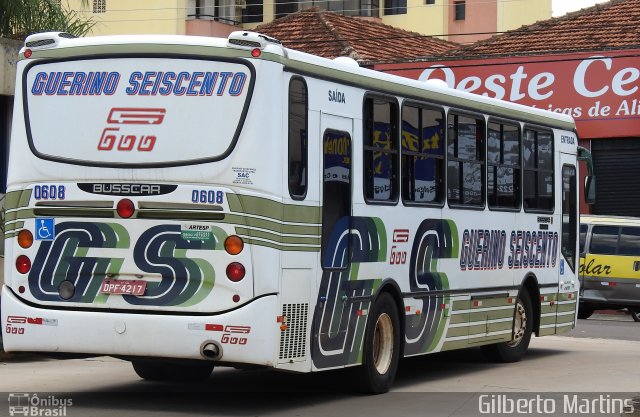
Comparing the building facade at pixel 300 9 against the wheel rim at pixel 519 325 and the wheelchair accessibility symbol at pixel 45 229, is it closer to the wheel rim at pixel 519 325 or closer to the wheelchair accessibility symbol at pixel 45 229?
the wheel rim at pixel 519 325

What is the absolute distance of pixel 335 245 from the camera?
42.6 ft

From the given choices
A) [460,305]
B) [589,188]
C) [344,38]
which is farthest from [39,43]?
[344,38]

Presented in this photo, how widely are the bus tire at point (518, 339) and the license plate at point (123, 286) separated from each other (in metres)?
6.92

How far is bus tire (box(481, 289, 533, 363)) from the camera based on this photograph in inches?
700

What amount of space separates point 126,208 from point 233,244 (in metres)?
1.01

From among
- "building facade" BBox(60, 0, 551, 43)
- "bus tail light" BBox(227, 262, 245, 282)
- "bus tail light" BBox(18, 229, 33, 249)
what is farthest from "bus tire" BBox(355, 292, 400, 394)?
"building facade" BBox(60, 0, 551, 43)

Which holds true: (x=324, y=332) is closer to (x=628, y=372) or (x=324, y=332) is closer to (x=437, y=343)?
(x=437, y=343)

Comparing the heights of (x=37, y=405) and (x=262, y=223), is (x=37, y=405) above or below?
below

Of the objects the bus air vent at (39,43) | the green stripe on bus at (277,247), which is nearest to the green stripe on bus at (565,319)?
the green stripe on bus at (277,247)

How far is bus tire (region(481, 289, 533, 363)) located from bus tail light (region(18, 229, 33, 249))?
287 inches

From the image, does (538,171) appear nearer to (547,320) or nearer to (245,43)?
(547,320)

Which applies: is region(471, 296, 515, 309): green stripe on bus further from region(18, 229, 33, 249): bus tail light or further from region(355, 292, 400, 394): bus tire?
region(18, 229, 33, 249): bus tail light

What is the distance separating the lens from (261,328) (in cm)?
1166

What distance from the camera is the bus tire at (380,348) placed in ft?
44.6
